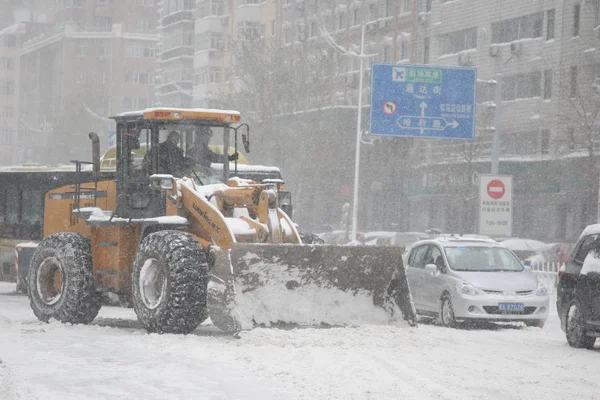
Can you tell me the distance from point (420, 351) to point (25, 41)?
13665 centimetres

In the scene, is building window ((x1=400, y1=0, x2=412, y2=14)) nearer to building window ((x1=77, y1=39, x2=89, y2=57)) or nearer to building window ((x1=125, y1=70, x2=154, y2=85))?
building window ((x1=125, y1=70, x2=154, y2=85))

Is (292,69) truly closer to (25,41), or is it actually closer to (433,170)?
(433,170)

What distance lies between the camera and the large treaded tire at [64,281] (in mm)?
16219

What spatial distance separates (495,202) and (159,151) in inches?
574

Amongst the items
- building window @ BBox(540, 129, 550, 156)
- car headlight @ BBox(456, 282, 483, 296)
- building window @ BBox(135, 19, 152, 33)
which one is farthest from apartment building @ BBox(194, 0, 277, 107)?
car headlight @ BBox(456, 282, 483, 296)

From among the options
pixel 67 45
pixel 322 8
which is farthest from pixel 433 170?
pixel 67 45

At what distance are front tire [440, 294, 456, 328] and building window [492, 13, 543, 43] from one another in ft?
117

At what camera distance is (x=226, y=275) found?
556 inches

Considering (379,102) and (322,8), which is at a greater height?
(322,8)

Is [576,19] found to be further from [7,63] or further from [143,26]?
[7,63]

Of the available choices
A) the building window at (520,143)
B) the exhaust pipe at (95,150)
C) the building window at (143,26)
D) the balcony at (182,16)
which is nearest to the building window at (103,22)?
the building window at (143,26)

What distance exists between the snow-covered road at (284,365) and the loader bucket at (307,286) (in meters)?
0.28

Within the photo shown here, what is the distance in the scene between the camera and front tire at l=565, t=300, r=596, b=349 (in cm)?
1598

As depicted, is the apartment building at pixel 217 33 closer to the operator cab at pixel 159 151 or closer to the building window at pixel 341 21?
the building window at pixel 341 21
